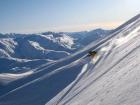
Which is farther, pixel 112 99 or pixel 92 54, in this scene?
pixel 92 54

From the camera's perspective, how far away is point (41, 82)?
8494 centimetres

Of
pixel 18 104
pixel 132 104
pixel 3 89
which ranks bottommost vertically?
pixel 132 104

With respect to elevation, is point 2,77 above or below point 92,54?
above

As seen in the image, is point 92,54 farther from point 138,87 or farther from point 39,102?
point 138,87

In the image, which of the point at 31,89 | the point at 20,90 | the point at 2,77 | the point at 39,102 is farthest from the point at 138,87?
the point at 2,77

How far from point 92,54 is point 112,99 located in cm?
4780

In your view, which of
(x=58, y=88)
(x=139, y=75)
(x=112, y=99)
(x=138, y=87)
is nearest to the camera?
(x=138, y=87)

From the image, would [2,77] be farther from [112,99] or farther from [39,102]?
[112,99]

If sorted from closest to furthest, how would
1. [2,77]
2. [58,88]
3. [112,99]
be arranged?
[112,99], [58,88], [2,77]

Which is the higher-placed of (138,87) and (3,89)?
(3,89)

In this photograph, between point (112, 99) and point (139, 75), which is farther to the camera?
point (139, 75)

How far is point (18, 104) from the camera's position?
7494 centimetres

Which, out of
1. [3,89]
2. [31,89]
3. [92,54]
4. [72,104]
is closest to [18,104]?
[31,89]

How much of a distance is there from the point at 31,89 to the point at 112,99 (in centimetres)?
6799
